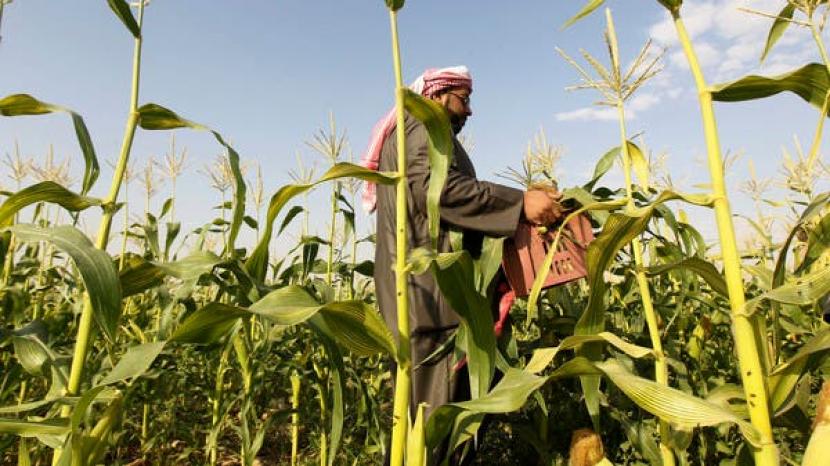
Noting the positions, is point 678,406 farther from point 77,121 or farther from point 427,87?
point 427,87

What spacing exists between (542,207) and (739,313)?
117 cm

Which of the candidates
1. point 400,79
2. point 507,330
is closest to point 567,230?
point 507,330

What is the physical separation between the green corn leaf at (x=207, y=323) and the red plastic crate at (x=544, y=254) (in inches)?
50.0

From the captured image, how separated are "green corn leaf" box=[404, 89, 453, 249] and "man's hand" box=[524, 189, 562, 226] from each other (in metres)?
0.80

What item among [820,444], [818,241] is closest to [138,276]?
[820,444]

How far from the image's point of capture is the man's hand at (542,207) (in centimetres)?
231

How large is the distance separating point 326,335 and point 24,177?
4.64m

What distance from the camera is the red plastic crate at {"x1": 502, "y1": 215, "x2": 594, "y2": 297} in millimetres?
2176

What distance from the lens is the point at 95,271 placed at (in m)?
1.27

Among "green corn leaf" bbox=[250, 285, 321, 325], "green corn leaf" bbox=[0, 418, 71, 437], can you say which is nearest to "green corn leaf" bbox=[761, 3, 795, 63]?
"green corn leaf" bbox=[250, 285, 321, 325]

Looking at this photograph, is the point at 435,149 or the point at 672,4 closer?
the point at 672,4

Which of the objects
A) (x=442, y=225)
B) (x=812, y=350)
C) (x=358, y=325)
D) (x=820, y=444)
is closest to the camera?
(x=820, y=444)

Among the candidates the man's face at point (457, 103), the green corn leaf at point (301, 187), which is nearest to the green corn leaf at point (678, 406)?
the green corn leaf at point (301, 187)

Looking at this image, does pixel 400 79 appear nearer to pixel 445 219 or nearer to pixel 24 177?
pixel 445 219
